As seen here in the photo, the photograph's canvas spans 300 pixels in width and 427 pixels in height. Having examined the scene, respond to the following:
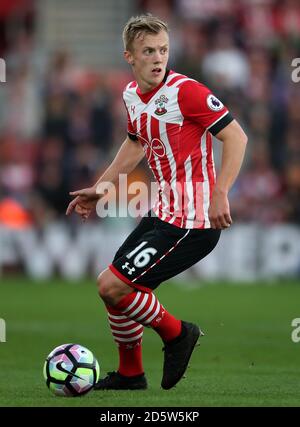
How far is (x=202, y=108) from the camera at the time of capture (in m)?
6.88

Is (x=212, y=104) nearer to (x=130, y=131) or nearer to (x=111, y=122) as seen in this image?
(x=130, y=131)

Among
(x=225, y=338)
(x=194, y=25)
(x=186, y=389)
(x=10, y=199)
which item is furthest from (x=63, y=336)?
(x=194, y=25)

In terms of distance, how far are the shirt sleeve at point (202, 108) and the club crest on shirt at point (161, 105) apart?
0.36 ft

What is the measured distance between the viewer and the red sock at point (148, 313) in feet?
22.5

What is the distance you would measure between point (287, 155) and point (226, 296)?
404 cm

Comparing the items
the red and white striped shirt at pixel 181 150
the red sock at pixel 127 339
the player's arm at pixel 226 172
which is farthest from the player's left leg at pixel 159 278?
the player's arm at pixel 226 172

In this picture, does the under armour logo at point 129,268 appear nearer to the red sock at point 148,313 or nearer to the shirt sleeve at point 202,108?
the red sock at point 148,313

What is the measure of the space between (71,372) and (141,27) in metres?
2.16

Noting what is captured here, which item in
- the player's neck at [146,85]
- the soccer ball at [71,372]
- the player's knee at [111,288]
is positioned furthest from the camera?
the player's neck at [146,85]

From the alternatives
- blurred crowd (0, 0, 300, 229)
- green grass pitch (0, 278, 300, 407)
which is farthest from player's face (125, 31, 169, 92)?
→ blurred crowd (0, 0, 300, 229)

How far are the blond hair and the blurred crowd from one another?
10.0 meters

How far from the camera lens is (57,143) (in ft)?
56.8

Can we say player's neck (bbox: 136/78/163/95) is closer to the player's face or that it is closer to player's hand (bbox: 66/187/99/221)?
the player's face

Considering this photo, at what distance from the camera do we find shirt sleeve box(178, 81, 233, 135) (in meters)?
6.87
